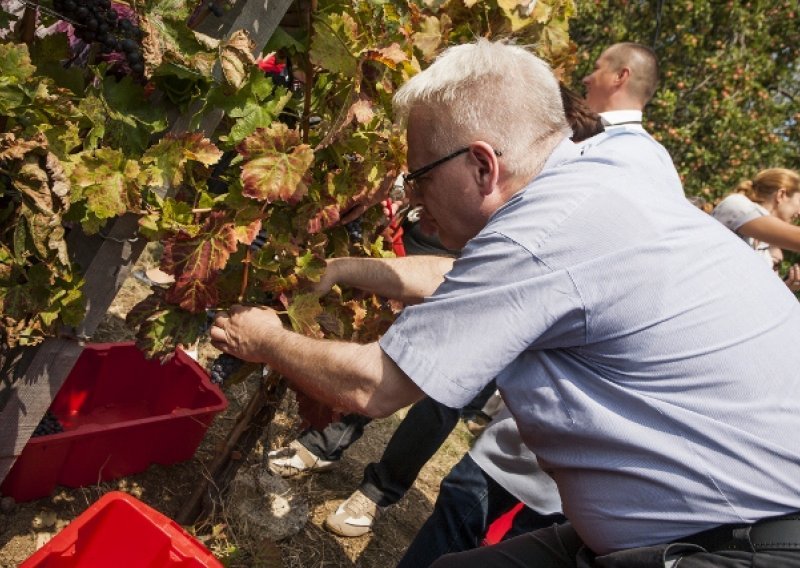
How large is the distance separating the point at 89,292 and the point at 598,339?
1.28m

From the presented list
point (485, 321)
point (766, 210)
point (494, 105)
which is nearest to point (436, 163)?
point (494, 105)

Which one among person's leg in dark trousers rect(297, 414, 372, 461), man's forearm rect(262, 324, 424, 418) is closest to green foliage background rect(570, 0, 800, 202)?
person's leg in dark trousers rect(297, 414, 372, 461)

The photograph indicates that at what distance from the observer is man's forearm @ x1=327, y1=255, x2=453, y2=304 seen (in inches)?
81.7

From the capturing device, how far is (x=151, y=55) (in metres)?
1.62

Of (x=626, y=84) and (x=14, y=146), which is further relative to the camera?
(x=626, y=84)

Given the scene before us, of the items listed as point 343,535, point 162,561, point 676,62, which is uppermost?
point 676,62

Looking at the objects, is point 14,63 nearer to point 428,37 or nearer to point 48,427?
point 428,37

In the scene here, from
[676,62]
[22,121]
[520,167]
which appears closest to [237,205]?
[22,121]

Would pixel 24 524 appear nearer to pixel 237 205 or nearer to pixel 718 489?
pixel 237 205

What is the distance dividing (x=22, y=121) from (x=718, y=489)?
1582 mm

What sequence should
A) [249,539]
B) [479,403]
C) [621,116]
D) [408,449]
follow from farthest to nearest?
[479,403], [621,116], [408,449], [249,539]

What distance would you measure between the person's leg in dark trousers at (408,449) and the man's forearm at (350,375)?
4.16 feet

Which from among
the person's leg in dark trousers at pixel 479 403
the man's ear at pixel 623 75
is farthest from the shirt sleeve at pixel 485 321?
the man's ear at pixel 623 75

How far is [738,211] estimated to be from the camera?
4.32m
